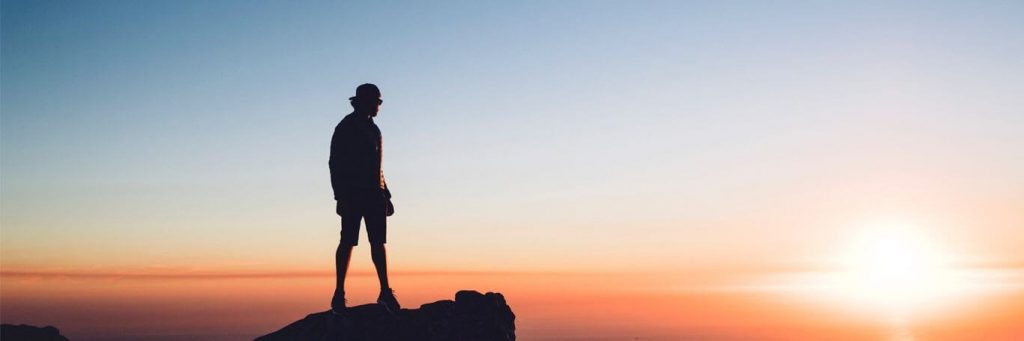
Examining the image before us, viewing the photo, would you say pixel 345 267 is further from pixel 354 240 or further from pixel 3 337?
pixel 3 337

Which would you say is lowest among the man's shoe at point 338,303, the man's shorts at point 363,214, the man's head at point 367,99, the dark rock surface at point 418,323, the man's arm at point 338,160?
the dark rock surface at point 418,323

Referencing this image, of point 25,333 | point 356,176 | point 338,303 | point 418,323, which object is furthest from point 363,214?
point 25,333

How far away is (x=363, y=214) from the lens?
12969 mm

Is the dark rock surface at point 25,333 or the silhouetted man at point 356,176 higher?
the silhouetted man at point 356,176

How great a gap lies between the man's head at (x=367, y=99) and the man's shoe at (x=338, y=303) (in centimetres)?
318

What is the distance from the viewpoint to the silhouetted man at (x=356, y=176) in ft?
41.8

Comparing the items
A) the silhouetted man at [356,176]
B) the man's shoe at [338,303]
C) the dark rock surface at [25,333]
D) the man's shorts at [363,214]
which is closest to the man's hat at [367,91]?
the silhouetted man at [356,176]

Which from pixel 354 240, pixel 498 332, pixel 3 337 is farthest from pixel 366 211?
pixel 3 337

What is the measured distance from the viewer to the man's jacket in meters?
12.7

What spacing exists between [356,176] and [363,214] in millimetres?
702

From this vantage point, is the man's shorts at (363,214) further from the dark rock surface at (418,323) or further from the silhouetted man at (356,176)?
the dark rock surface at (418,323)

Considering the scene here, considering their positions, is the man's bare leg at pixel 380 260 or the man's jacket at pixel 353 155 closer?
the man's jacket at pixel 353 155

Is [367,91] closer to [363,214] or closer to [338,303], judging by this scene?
[363,214]

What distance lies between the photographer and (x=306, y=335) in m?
13.3
